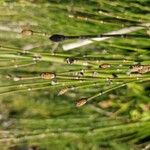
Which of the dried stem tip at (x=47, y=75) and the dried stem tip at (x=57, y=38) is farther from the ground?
the dried stem tip at (x=57, y=38)

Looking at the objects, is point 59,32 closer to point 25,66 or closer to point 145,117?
point 25,66

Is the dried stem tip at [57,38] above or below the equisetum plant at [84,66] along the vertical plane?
above

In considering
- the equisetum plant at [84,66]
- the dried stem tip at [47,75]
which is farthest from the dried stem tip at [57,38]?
the dried stem tip at [47,75]

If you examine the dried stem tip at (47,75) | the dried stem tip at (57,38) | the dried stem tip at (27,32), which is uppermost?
the dried stem tip at (27,32)

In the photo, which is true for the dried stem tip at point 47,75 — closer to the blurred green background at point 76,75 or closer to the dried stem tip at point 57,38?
the blurred green background at point 76,75

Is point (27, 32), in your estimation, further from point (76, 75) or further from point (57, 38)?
point (76, 75)

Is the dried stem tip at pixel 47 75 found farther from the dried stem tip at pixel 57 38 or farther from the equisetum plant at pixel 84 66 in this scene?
the dried stem tip at pixel 57 38

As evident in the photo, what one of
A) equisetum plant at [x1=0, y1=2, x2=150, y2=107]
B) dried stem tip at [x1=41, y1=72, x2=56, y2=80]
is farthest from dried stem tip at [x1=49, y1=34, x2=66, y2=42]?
dried stem tip at [x1=41, y1=72, x2=56, y2=80]

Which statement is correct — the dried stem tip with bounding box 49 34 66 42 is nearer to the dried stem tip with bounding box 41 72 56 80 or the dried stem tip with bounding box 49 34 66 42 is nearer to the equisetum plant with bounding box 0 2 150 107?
the equisetum plant with bounding box 0 2 150 107
